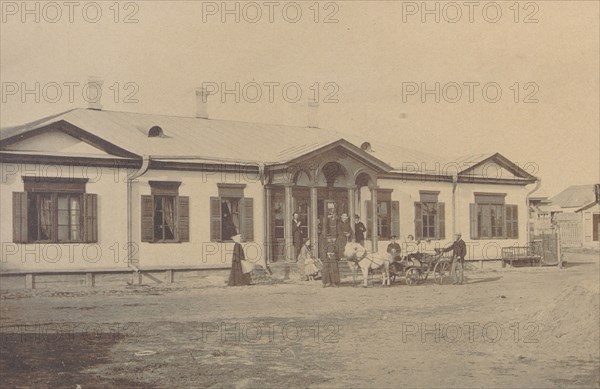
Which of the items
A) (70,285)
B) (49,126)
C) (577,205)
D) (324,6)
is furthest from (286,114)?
(577,205)

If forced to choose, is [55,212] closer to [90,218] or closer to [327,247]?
[90,218]

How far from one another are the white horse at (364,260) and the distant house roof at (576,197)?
6.85 ft

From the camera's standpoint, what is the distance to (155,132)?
5.91 m

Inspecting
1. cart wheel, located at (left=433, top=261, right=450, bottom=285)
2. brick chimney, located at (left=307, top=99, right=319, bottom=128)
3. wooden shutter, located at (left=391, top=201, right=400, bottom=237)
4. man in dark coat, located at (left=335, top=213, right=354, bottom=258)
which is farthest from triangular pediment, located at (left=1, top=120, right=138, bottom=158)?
cart wheel, located at (left=433, top=261, right=450, bottom=285)

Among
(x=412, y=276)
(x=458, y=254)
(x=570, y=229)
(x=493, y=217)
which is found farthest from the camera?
(x=570, y=229)

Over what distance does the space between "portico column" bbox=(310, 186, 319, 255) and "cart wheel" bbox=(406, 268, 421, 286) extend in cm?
122

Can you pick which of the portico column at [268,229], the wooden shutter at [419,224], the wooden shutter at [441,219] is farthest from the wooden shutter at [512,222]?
the portico column at [268,229]

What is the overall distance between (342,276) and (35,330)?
116 inches

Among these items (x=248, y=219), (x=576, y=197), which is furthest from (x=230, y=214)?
(x=576, y=197)

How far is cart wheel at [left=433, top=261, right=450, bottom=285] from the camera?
711cm

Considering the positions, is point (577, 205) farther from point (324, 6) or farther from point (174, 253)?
point (174, 253)

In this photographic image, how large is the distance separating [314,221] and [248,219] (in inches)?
26.0

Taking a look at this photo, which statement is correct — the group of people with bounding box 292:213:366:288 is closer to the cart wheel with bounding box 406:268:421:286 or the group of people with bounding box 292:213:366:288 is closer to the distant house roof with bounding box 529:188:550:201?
the cart wheel with bounding box 406:268:421:286

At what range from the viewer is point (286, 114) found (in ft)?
19.5
